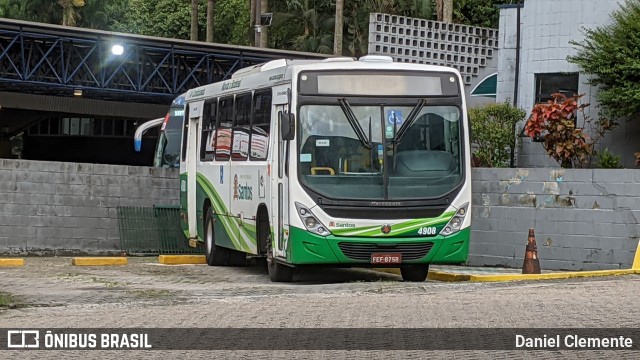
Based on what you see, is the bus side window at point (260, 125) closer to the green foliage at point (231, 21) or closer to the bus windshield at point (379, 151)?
the bus windshield at point (379, 151)

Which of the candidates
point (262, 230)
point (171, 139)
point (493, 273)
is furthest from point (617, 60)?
point (171, 139)

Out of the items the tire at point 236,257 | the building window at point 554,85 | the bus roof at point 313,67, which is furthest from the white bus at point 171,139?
the bus roof at point 313,67

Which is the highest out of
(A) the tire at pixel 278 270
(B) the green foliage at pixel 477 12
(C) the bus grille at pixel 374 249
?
(B) the green foliage at pixel 477 12

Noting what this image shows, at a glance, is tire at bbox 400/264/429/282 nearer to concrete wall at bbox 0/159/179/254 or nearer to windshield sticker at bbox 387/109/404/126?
windshield sticker at bbox 387/109/404/126

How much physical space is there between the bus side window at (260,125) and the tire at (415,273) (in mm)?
2663

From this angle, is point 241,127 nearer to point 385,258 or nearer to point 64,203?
point 385,258

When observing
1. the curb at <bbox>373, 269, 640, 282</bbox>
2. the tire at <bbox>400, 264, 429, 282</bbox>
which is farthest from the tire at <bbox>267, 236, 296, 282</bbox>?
the curb at <bbox>373, 269, 640, 282</bbox>

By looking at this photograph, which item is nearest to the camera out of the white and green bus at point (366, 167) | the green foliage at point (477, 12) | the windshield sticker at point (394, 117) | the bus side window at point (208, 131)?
the white and green bus at point (366, 167)

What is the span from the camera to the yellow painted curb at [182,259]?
76.0 feet

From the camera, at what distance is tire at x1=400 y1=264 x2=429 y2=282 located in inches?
741

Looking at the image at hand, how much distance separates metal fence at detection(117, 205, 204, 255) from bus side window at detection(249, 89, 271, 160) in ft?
17.1

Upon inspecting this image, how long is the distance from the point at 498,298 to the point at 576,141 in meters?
12.8

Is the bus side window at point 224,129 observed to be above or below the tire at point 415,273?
above

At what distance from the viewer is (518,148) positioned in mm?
29531
